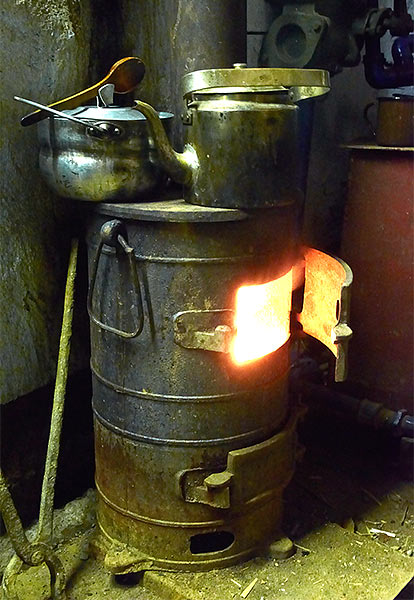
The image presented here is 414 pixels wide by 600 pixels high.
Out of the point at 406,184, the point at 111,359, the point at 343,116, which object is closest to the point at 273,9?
the point at 343,116

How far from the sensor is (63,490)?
2.65 metres

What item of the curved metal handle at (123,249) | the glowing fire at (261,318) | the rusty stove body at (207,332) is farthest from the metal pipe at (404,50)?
the curved metal handle at (123,249)

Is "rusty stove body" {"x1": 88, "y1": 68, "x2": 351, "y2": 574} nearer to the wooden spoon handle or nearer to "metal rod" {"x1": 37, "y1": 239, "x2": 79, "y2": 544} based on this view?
"metal rod" {"x1": 37, "y1": 239, "x2": 79, "y2": 544}

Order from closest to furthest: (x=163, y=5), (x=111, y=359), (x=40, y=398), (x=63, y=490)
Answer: (x=111, y=359)
(x=163, y=5)
(x=40, y=398)
(x=63, y=490)

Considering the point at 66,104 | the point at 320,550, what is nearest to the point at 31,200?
the point at 66,104

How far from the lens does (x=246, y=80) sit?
1.97m

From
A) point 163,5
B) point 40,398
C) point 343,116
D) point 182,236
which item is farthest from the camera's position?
point 343,116

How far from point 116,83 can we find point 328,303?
3.02ft

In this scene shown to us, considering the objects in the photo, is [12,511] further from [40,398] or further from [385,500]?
[385,500]

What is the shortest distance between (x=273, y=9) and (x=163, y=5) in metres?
0.73

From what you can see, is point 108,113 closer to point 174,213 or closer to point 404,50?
point 174,213

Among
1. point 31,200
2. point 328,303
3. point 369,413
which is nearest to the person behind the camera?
point 328,303

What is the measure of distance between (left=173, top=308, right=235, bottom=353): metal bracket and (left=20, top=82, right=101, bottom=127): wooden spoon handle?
2.22 ft

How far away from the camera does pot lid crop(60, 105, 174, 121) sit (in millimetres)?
1945
